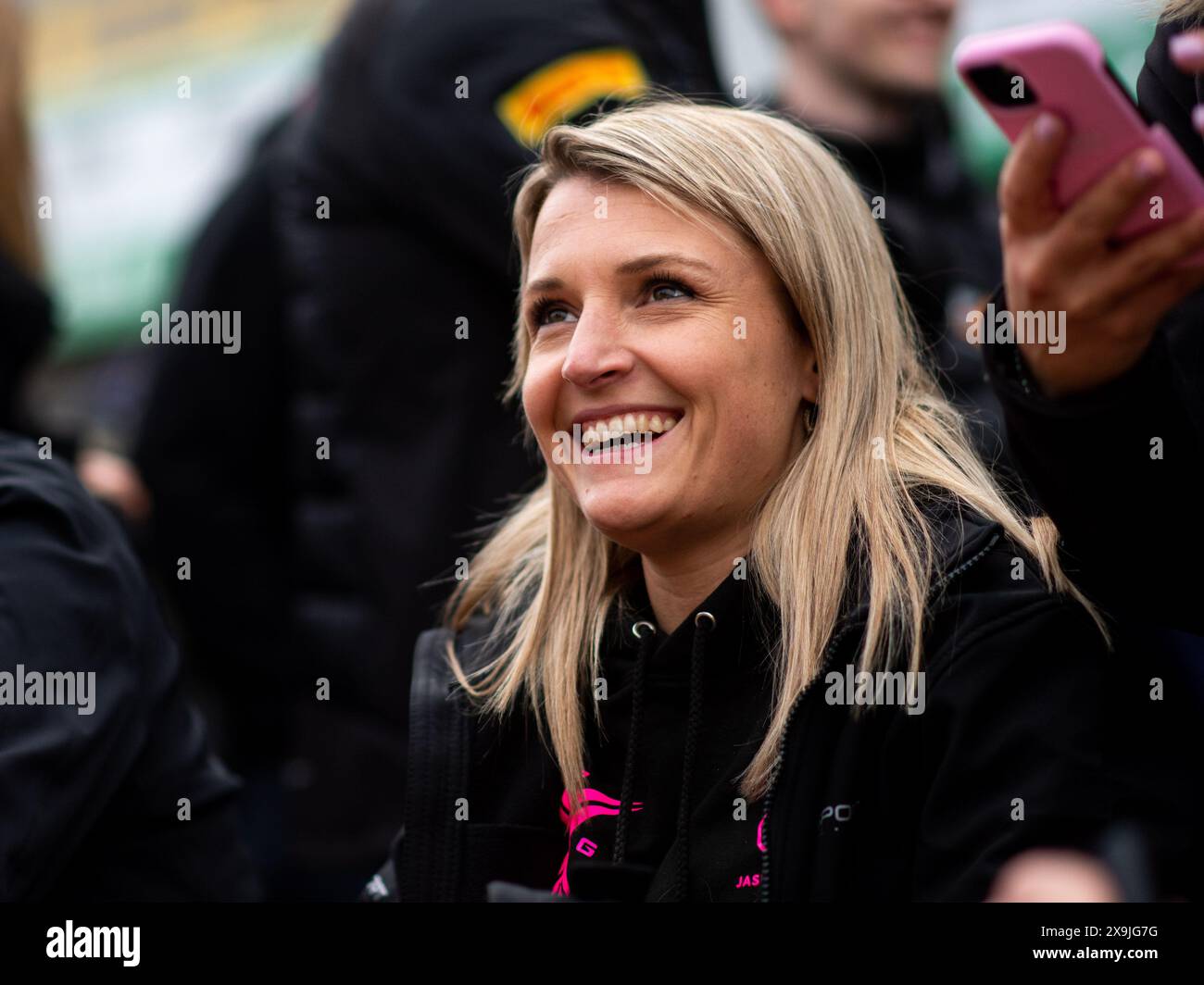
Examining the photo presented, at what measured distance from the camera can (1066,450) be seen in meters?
1.62

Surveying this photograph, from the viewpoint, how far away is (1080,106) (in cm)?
146

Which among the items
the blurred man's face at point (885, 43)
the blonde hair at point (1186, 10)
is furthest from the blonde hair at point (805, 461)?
the blurred man's face at point (885, 43)

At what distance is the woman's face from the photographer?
207 centimetres

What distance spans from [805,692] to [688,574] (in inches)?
13.1

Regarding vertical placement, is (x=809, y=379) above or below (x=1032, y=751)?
above

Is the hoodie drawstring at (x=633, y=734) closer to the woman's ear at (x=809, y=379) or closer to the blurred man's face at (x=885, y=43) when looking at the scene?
the woman's ear at (x=809, y=379)

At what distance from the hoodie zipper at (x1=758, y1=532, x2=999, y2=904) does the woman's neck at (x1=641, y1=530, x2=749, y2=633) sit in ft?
0.79

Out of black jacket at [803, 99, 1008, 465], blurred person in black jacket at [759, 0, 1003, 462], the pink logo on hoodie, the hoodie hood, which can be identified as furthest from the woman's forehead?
blurred person in black jacket at [759, 0, 1003, 462]

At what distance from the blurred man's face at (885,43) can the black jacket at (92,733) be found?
1.88 m

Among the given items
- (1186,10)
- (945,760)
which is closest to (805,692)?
(945,760)

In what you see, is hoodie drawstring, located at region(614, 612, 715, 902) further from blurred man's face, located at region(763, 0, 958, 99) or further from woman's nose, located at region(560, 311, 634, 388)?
blurred man's face, located at region(763, 0, 958, 99)

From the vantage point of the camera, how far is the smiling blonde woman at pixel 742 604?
1826 mm

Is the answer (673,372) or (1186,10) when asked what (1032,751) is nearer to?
(673,372)
